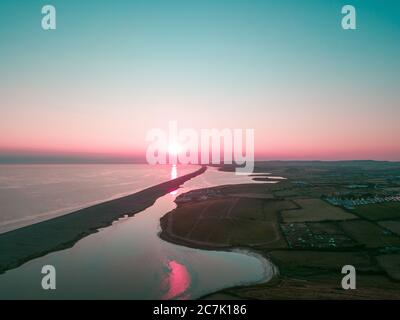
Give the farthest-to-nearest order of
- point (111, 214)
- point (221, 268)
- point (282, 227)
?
point (111, 214) < point (282, 227) < point (221, 268)

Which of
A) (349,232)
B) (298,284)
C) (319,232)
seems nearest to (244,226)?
(319,232)

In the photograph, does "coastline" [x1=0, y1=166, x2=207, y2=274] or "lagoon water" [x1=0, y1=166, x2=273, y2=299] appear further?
"coastline" [x1=0, y1=166, x2=207, y2=274]

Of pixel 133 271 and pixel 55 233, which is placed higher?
pixel 133 271
